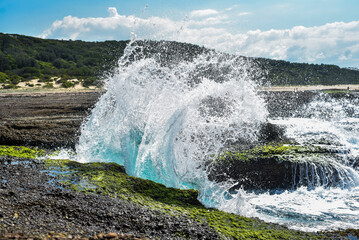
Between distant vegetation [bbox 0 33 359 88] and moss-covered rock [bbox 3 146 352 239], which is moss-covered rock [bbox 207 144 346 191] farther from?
distant vegetation [bbox 0 33 359 88]

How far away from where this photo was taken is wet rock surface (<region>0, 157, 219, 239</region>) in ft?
12.5

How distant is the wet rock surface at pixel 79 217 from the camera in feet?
12.5

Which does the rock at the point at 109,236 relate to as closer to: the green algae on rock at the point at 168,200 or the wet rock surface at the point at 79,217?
the wet rock surface at the point at 79,217

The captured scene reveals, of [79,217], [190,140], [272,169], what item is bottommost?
[272,169]

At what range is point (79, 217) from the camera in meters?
4.33

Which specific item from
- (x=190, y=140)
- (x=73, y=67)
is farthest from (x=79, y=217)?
(x=73, y=67)

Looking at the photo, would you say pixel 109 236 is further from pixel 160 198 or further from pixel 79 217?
pixel 160 198

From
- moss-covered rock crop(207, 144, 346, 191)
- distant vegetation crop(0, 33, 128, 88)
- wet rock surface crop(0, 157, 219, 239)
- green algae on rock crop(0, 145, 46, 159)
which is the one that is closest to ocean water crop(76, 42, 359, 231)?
moss-covered rock crop(207, 144, 346, 191)

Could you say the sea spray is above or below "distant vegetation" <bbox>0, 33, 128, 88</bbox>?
below

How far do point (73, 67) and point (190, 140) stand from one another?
48467mm

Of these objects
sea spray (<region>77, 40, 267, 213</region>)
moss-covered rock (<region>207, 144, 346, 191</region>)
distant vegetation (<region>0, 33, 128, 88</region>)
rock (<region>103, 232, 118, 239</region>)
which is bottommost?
moss-covered rock (<region>207, 144, 346, 191</region>)

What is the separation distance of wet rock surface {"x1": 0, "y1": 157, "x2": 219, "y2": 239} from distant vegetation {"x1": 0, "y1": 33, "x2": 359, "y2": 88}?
3506 cm

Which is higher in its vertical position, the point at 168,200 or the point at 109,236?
the point at 109,236

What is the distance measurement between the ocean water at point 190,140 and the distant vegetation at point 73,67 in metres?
31.8
